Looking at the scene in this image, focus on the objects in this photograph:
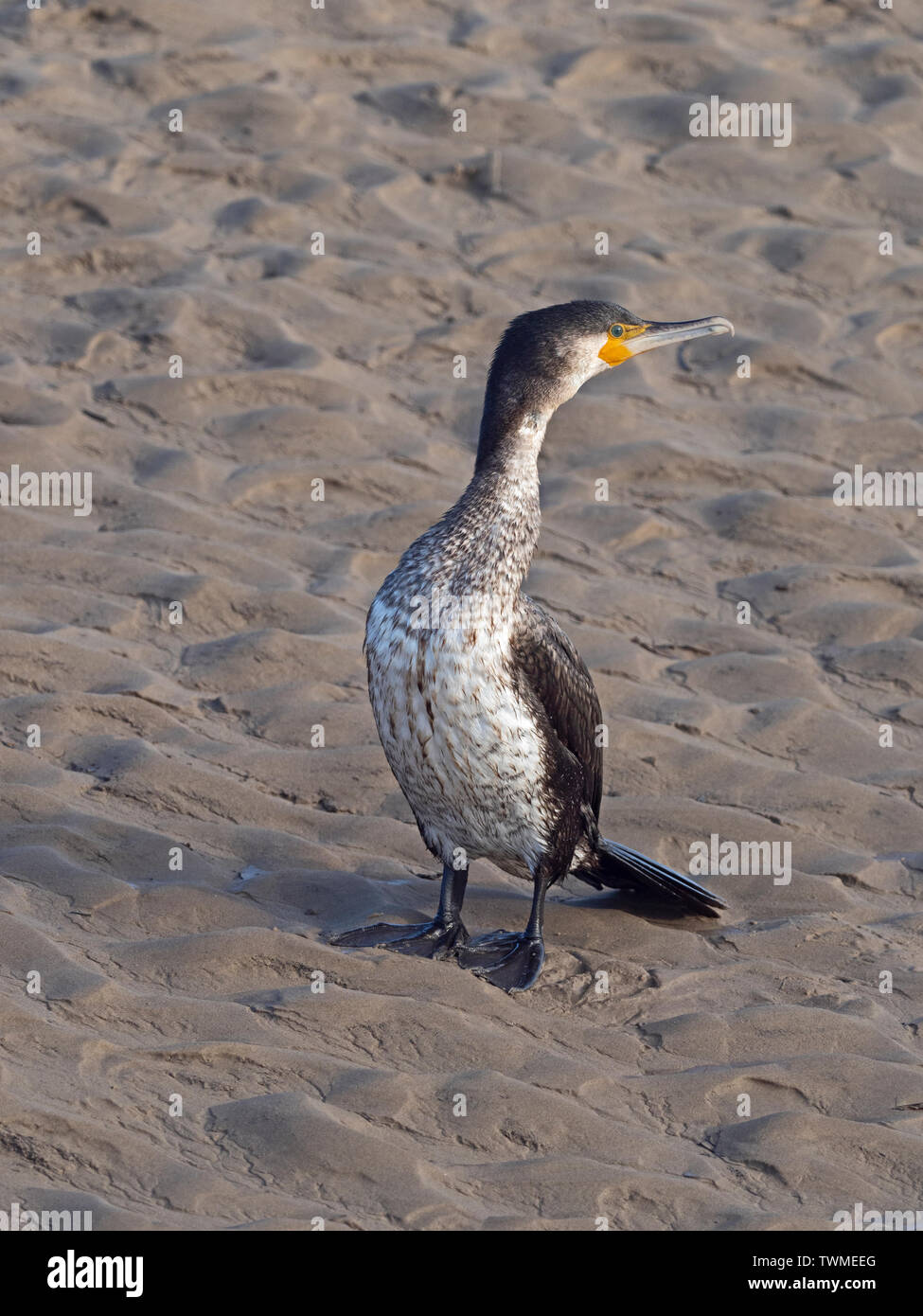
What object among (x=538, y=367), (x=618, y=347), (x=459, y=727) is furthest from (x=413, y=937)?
(x=618, y=347)

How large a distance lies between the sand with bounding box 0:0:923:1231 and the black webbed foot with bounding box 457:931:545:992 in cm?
10

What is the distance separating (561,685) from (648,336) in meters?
1.16

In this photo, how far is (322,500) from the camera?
6.64 m

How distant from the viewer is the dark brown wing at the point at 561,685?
456cm

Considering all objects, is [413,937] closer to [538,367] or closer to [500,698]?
[500,698]

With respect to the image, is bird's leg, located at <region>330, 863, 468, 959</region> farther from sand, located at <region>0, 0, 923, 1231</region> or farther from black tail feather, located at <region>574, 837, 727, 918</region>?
black tail feather, located at <region>574, 837, 727, 918</region>

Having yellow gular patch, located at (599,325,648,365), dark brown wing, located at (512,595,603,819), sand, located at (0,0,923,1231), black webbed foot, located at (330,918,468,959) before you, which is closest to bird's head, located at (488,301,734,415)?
yellow gular patch, located at (599,325,648,365)

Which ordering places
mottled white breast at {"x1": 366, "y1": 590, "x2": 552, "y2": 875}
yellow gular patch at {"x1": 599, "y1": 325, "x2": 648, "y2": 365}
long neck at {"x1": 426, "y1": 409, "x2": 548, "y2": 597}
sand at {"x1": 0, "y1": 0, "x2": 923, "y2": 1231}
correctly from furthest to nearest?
yellow gular patch at {"x1": 599, "y1": 325, "x2": 648, "y2": 365} < long neck at {"x1": 426, "y1": 409, "x2": 548, "y2": 597} < mottled white breast at {"x1": 366, "y1": 590, "x2": 552, "y2": 875} < sand at {"x1": 0, "y1": 0, "x2": 923, "y2": 1231}

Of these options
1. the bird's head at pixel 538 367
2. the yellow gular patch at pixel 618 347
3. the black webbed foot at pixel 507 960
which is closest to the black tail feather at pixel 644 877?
the black webbed foot at pixel 507 960

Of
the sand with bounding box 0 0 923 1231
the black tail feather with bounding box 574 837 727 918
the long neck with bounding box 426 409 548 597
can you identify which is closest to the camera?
the sand with bounding box 0 0 923 1231

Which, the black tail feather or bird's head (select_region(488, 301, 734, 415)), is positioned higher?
bird's head (select_region(488, 301, 734, 415))

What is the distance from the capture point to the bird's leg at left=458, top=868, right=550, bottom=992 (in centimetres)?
443
